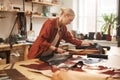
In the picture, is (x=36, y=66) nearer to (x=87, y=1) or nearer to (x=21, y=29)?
(x=21, y=29)

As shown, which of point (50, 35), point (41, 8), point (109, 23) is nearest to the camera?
point (50, 35)

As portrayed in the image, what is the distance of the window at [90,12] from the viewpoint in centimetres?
531

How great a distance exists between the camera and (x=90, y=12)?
18.4 ft

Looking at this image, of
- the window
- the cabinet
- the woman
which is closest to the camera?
the woman

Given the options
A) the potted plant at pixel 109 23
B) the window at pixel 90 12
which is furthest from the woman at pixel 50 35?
the window at pixel 90 12

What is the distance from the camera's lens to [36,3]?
504 centimetres

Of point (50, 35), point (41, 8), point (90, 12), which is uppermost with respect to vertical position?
point (41, 8)

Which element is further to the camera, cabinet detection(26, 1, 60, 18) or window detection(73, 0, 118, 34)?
window detection(73, 0, 118, 34)

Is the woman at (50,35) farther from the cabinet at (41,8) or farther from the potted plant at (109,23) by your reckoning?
the potted plant at (109,23)

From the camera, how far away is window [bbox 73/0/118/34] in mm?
5306

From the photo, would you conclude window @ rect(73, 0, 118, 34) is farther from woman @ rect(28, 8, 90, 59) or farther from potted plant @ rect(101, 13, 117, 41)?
woman @ rect(28, 8, 90, 59)

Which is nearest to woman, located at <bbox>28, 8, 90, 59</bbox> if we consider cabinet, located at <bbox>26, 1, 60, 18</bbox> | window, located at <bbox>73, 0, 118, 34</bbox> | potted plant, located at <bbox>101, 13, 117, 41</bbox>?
cabinet, located at <bbox>26, 1, 60, 18</bbox>

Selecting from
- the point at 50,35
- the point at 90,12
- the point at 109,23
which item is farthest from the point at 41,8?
the point at 50,35

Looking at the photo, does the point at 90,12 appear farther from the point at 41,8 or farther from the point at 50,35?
the point at 50,35
